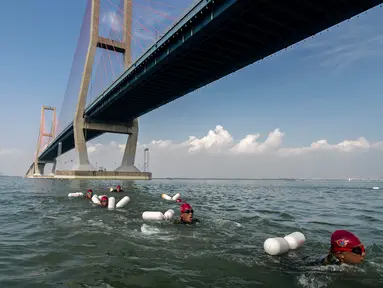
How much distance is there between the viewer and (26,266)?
5.76 meters

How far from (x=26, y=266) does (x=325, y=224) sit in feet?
36.2

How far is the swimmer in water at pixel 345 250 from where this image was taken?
582 cm

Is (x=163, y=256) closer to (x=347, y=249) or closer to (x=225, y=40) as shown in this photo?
(x=347, y=249)

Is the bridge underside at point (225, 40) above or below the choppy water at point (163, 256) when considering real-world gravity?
above

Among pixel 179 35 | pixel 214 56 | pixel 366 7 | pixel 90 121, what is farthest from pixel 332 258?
pixel 90 121

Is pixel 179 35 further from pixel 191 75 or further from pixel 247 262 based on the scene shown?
pixel 247 262

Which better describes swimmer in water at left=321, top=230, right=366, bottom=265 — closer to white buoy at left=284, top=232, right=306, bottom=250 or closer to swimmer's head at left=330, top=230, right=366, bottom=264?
swimmer's head at left=330, top=230, right=366, bottom=264

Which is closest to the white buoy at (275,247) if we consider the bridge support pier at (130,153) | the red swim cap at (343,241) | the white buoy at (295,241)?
the white buoy at (295,241)

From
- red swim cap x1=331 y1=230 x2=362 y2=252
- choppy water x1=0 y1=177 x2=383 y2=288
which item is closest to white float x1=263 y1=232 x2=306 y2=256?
choppy water x1=0 y1=177 x2=383 y2=288

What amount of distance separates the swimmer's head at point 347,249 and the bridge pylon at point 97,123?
193 ft

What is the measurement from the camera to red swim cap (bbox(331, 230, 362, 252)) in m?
5.85

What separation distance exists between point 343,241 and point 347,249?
162 mm

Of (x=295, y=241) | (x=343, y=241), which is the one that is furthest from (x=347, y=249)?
(x=295, y=241)

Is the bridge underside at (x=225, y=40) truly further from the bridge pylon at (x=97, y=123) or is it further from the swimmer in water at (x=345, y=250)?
the swimmer in water at (x=345, y=250)
